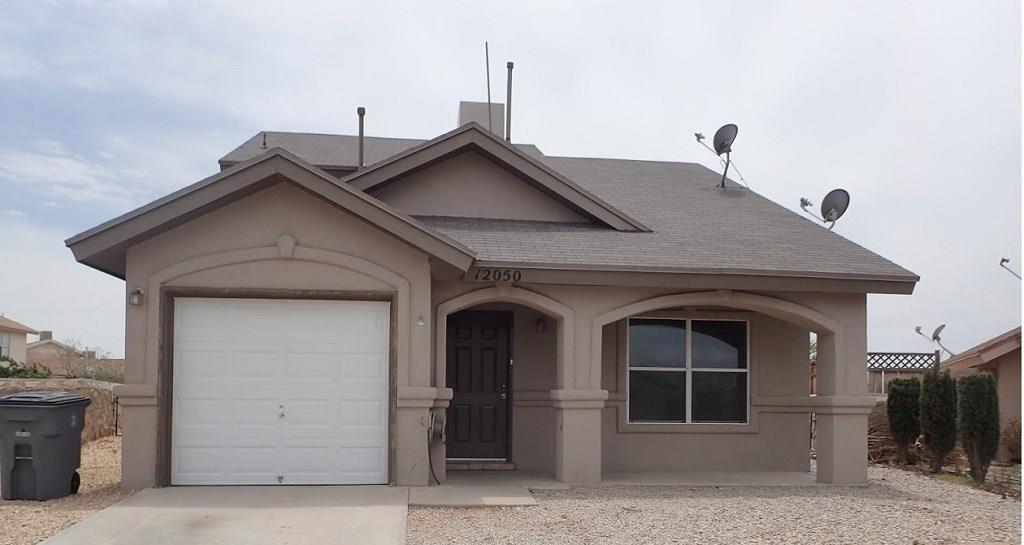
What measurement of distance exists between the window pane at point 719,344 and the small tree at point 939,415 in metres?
2.78

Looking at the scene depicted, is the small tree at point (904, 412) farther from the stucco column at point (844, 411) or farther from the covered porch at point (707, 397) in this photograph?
the stucco column at point (844, 411)

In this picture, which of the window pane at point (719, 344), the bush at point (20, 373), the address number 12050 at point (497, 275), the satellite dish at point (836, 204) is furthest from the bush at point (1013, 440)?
the bush at point (20, 373)

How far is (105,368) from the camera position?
3681 centimetres

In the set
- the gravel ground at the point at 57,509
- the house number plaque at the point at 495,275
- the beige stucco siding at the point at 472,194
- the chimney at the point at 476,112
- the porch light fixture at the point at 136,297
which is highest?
the chimney at the point at 476,112

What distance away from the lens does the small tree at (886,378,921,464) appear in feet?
51.8

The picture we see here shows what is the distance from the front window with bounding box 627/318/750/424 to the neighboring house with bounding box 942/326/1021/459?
6.95 m

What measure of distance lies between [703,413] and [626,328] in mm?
A: 1688

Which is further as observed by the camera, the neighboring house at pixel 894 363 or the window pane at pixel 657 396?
the neighboring house at pixel 894 363

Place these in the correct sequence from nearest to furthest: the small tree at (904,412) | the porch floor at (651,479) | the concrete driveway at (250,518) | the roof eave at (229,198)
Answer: the concrete driveway at (250,518) → the roof eave at (229,198) → the porch floor at (651,479) → the small tree at (904,412)

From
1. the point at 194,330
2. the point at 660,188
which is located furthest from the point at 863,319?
the point at 194,330

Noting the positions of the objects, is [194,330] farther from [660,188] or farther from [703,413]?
[660,188]

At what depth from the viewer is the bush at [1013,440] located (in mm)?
17859

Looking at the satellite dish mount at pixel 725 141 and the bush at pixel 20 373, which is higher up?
the satellite dish mount at pixel 725 141

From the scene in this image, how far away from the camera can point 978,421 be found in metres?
14.0
